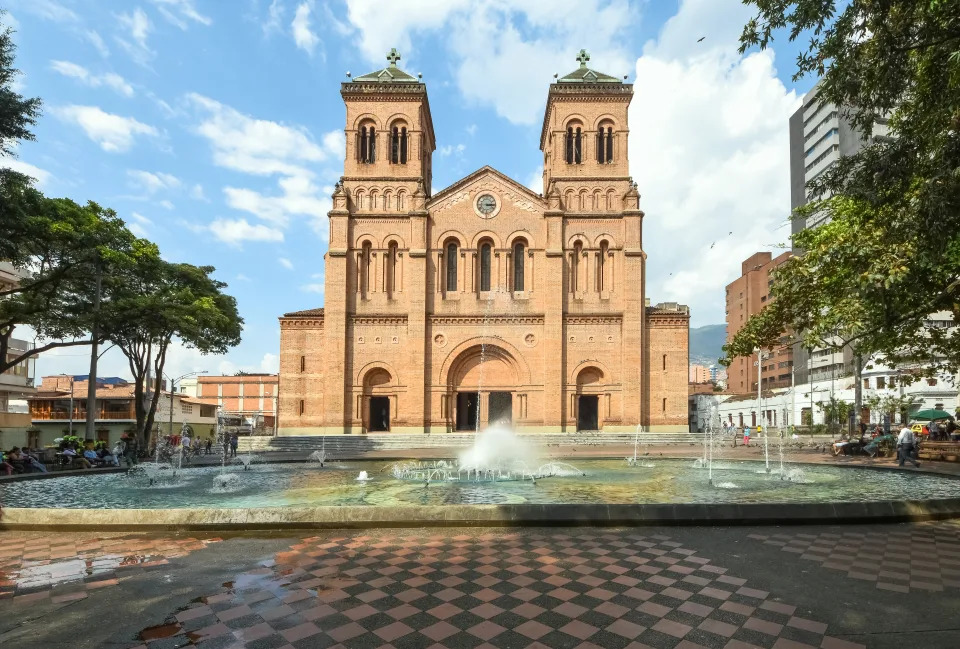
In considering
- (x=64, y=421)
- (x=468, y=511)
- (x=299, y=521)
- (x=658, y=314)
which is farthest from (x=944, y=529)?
(x=64, y=421)

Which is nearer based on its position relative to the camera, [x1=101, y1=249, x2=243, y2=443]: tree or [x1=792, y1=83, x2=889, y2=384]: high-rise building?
[x1=101, y1=249, x2=243, y2=443]: tree

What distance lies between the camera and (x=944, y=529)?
7.27 metres

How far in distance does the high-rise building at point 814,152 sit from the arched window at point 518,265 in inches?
1569

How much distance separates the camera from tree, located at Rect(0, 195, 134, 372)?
17172mm

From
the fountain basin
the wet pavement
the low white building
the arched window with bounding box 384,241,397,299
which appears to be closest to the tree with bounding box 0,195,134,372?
the fountain basin

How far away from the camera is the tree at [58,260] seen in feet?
56.3

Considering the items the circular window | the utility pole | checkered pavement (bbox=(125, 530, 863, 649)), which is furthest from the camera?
the circular window

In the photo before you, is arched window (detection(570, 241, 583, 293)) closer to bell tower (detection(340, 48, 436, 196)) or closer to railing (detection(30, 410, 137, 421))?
bell tower (detection(340, 48, 436, 196))

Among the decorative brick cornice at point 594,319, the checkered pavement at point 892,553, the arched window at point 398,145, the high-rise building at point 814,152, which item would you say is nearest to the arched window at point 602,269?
the decorative brick cornice at point 594,319

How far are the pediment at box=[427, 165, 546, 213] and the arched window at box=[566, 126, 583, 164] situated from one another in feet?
13.3

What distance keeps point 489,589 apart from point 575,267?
32533 mm

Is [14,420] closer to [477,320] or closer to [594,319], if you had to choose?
[477,320]

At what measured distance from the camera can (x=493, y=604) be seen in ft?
15.1

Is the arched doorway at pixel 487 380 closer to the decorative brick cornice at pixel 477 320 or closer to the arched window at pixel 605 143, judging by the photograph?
the decorative brick cornice at pixel 477 320
